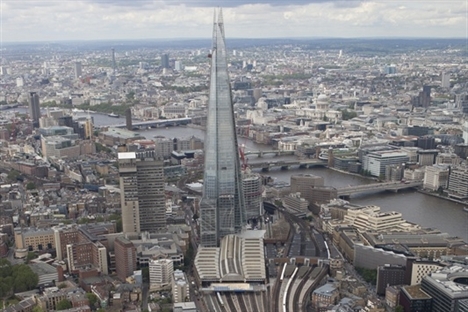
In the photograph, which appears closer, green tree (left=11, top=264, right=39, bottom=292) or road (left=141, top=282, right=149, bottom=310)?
road (left=141, top=282, right=149, bottom=310)

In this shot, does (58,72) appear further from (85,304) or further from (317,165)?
(85,304)

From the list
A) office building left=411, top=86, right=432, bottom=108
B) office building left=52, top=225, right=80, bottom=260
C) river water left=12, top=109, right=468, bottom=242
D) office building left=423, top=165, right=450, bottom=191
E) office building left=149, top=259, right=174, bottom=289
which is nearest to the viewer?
office building left=149, top=259, right=174, bottom=289

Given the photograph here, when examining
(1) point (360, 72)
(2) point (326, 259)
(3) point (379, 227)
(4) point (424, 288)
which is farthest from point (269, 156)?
(1) point (360, 72)

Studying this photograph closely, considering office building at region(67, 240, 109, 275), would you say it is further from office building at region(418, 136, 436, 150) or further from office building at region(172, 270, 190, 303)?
office building at region(418, 136, 436, 150)

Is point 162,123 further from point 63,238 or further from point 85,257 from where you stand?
point 85,257

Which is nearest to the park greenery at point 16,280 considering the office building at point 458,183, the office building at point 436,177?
the office building at point 458,183

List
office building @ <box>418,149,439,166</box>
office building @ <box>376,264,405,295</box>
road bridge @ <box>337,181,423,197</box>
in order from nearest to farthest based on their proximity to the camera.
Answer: office building @ <box>376,264,405,295</box>
road bridge @ <box>337,181,423,197</box>
office building @ <box>418,149,439,166</box>

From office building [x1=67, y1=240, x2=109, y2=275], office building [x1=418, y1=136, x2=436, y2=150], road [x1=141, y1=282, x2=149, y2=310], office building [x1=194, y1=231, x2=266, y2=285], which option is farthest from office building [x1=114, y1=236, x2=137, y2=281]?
office building [x1=418, y1=136, x2=436, y2=150]
